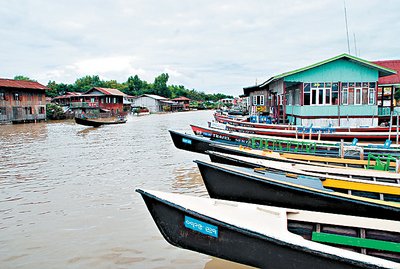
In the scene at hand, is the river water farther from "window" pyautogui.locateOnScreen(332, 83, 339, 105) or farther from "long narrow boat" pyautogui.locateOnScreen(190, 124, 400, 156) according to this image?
"window" pyautogui.locateOnScreen(332, 83, 339, 105)

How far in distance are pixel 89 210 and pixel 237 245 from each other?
5.33 m

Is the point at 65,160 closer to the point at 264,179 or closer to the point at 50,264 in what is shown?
the point at 50,264

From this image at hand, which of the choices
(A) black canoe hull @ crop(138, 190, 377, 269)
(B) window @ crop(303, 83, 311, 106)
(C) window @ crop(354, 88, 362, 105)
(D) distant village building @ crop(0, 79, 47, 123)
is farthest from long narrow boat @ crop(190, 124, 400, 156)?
(D) distant village building @ crop(0, 79, 47, 123)

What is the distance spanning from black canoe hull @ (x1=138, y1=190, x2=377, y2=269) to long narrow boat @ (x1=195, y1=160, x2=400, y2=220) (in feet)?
6.14

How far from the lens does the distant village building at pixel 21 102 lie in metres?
37.6

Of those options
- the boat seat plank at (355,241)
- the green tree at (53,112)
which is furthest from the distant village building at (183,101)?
the boat seat plank at (355,241)

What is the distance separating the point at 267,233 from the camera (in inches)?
148

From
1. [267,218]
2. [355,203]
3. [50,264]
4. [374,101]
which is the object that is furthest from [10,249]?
[374,101]

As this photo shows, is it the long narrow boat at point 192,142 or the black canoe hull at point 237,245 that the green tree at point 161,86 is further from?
the black canoe hull at point 237,245

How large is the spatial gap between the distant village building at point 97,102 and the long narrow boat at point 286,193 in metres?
50.1

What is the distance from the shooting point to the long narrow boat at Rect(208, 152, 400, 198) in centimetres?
572

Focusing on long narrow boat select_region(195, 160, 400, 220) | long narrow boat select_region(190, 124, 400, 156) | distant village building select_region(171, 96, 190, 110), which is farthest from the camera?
distant village building select_region(171, 96, 190, 110)

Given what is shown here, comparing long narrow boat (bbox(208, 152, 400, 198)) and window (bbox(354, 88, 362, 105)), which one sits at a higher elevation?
window (bbox(354, 88, 362, 105))

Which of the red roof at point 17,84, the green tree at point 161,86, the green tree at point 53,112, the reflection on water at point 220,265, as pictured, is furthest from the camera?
the green tree at point 161,86
